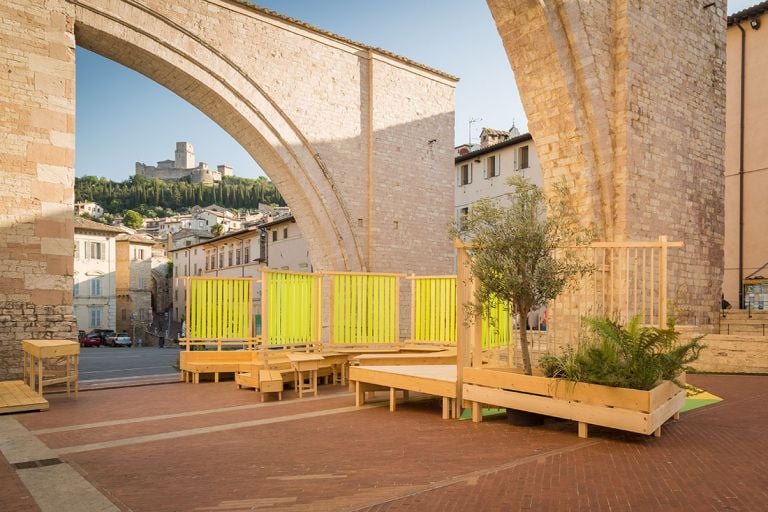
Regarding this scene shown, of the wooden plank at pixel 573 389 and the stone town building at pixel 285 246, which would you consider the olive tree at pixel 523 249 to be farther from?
the stone town building at pixel 285 246

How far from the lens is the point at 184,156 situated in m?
134

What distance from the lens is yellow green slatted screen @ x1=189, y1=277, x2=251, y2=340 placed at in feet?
39.0

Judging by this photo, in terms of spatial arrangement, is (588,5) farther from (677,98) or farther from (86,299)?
(86,299)

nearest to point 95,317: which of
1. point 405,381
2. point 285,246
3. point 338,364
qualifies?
point 285,246

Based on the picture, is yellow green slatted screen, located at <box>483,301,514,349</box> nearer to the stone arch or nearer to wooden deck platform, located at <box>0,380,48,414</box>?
wooden deck platform, located at <box>0,380,48,414</box>

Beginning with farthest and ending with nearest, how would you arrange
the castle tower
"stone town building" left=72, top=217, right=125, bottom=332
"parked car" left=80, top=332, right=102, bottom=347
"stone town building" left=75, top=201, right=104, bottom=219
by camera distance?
1. the castle tower
2. "stone town building" left=75, top=201, right=104, bottom=219
3. "stone town building" left=72, top=217, right=125, bottom=332
4. "parked car" left=80, top=332, right=102, bottom=347

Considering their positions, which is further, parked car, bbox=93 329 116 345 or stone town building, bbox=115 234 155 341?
stone town building, bbox=115 234 155 341

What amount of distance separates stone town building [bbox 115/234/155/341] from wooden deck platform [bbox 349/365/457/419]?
45.8 m

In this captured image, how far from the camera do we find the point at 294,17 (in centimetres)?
1582

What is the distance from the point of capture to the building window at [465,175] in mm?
29800

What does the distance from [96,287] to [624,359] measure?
44696 millimetres

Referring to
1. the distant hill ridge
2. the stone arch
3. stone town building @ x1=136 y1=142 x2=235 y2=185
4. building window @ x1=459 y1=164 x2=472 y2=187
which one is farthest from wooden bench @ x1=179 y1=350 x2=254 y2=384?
stone town building @ x1=136 y1=142 x2=235 y2=185

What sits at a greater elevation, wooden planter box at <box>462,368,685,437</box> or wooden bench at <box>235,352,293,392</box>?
wooden planter box at <box>462,368,685,437</box>

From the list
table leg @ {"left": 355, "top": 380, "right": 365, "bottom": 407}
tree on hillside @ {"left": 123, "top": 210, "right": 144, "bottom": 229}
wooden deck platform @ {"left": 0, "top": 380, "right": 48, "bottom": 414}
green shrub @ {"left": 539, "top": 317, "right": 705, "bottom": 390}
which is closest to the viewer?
green shrub @ {"left": 539, "top": 317, "right": 705, "bottom": 390}
